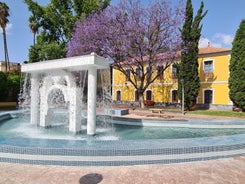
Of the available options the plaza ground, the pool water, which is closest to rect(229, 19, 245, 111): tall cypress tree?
the pool water

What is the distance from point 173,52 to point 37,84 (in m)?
14.0

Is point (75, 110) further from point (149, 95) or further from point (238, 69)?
point (149, 95)

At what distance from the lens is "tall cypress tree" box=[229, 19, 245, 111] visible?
17078mm

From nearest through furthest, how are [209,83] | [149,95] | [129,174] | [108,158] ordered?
1. [129,174]
2. [108,158]
3. [209,83]
4. [149,95]

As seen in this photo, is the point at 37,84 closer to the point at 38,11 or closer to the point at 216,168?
the point at 216,168

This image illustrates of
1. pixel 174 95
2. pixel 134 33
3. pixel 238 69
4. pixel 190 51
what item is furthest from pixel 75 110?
pixel 174 95

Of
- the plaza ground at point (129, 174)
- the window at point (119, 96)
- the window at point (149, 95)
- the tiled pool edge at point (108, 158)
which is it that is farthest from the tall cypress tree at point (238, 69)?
the window at point (119, 96)

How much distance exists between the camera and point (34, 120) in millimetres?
9492

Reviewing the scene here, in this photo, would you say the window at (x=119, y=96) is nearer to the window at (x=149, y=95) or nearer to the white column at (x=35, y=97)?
the window at (x=149, y=95)

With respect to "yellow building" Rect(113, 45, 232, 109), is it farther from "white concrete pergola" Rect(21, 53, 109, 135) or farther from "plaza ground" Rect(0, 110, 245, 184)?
"plaza ground" Rect(0, 110, 245, 184)

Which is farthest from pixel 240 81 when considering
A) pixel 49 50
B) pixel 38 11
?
pixel 38 11

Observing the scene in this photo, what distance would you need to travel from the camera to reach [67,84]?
8.25m

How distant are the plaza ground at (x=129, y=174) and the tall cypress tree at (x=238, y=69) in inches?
586

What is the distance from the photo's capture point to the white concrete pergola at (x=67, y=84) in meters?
7.30
